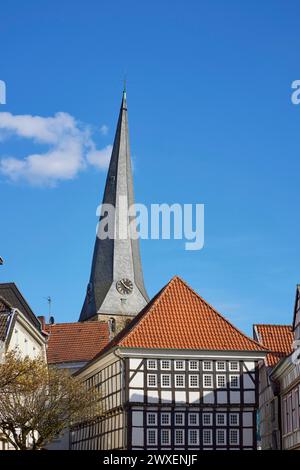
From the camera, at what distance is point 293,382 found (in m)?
40.1

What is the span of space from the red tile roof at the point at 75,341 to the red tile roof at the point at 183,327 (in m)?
21.6

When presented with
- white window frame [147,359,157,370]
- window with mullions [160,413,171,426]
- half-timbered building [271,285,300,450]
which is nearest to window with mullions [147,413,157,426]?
window with mullions [160,413,171,426]

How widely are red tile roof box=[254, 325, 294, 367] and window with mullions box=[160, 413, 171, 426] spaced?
6.89 meters

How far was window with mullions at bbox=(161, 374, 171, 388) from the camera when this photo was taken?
46938mm

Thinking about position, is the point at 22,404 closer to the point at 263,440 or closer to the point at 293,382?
the point at 293,382

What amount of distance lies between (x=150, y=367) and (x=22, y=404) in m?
7.78

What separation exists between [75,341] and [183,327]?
26939 millimetres

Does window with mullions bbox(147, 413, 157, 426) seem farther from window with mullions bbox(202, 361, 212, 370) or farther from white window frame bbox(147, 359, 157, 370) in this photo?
window with mullions bbox(202, 361, 212, 370)

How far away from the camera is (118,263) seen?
403ft

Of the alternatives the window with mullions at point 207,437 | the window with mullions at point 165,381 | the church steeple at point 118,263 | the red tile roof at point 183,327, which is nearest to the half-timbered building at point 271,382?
the red tile roof at point 183,327

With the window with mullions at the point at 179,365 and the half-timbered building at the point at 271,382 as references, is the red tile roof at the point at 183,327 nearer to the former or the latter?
the window with mullions at the point at 179,365

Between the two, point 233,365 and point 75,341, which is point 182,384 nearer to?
point 233,365

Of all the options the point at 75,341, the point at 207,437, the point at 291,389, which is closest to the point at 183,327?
the point at 207,437

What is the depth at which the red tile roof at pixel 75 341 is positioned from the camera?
2830 inches
